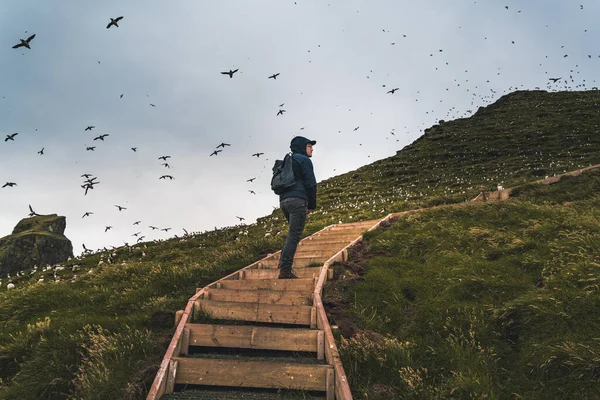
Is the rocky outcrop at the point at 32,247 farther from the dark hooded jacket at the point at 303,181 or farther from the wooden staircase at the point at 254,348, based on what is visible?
the dark hooded jacket at the point at 303,181

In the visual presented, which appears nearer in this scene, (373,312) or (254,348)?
(254,348)

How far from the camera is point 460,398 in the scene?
4.88m

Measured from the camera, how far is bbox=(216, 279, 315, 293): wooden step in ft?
27.8

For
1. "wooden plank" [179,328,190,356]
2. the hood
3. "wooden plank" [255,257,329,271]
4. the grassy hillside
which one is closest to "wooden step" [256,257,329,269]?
"wooden plank" [255,257,329,271]

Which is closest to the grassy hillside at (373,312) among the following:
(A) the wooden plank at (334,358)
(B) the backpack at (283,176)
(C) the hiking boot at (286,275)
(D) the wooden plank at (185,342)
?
(A) the wooden plank at (334,358)

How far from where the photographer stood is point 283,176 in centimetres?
895

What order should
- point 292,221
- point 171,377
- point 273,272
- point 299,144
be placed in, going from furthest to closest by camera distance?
point 273,272
point 299,144
point 292,221
point 171,377

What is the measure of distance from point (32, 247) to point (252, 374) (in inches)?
1463

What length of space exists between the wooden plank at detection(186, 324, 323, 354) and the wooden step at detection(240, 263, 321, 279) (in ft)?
9.87

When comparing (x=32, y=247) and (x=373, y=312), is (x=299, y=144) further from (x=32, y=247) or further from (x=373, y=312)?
(x=32, y=247)

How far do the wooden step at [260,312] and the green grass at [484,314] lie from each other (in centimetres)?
103

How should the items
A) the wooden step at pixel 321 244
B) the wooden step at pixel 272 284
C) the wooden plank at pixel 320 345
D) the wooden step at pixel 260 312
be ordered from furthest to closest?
the wooden step at pixel 321 244
the wooden step at pixel 272 284
the wooden step at pixel 260 312
the wooden plank at pixel 320 345

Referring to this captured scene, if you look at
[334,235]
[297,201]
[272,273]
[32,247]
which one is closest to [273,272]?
[272,273]

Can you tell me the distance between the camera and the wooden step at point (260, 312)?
7.02 meters
